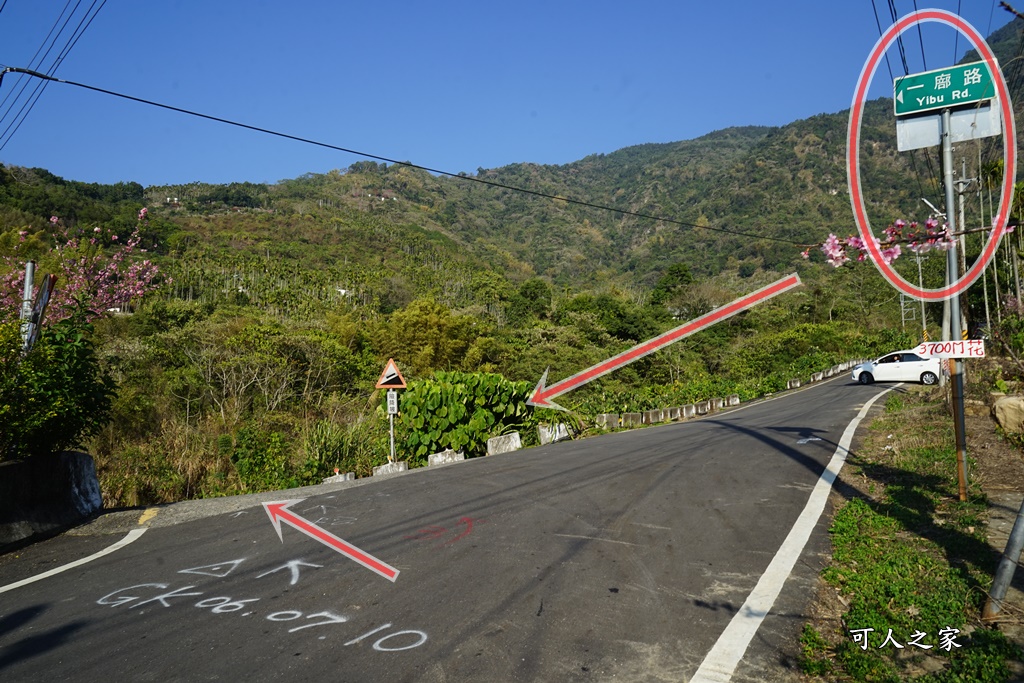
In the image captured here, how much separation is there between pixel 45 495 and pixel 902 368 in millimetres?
34674

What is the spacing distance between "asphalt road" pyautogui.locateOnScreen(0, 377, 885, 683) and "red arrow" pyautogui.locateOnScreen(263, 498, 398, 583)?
0.09 m

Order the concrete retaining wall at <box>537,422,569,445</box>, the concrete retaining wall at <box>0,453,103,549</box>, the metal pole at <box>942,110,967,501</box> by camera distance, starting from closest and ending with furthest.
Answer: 1. the concrete retaining wall at <box>0,453,103,549</box>
2. the metal pole at <box>942,110,967,501</box>
3. the concrete retaining wall at <box>537,422,569,445</box>

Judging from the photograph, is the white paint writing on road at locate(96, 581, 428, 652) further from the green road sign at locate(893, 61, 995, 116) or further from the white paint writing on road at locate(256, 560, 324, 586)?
the green road sign at locate(893, 61, 995, 116)

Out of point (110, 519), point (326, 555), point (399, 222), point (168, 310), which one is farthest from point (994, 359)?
point (399, 222)

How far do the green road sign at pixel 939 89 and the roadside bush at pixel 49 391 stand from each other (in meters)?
10.1

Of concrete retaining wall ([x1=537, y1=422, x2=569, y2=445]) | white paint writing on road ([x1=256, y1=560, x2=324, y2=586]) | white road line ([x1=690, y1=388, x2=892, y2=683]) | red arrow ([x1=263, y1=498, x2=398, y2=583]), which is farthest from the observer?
concrete retaining wall ([x1=537, y1=422, x2=569, y2=445])

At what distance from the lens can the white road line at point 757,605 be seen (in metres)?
4.32

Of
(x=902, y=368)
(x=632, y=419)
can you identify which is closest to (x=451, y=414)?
(x=632, y=419)

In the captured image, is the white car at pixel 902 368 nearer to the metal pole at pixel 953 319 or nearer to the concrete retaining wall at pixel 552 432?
the concrete retaining wall at pixel 552 432

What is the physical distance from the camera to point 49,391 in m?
7.73

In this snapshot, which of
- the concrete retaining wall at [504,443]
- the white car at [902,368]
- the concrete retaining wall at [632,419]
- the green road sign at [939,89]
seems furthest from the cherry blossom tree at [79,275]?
the white car at [902,368]

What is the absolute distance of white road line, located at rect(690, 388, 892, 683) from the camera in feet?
14.2

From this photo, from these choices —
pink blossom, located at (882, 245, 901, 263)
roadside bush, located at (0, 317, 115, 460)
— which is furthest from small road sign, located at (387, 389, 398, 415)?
pink blossom, located at (882, 245, 901, 263)

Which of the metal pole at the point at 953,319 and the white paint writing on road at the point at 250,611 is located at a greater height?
the metal pole at the point at 953,319
